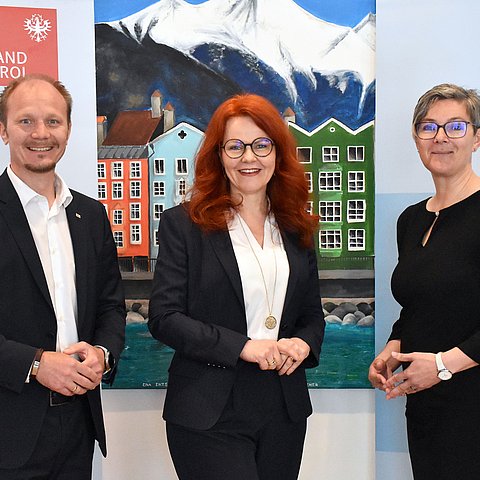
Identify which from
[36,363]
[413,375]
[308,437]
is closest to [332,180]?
[413,375]

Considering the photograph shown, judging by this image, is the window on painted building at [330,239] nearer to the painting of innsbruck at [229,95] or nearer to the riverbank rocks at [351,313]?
the painting of innsbruck at [229,95]

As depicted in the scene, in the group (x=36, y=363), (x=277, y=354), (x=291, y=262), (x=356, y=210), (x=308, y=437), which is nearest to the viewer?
(x=36, y=363)

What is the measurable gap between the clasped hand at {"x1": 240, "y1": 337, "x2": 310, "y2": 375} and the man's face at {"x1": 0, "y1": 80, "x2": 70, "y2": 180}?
0.92 metres

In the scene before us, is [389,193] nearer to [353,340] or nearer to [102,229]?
[353,340]

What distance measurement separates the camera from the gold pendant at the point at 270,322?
2188 millimetres

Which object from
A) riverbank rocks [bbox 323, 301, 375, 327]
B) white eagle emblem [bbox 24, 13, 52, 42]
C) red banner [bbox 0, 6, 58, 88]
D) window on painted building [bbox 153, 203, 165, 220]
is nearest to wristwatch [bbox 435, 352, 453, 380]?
riverbank rocks [bbox 323, 301, 375, 327]

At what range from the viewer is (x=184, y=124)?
300 centimetres

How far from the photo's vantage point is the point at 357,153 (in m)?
3.00

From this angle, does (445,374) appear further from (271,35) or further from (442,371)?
(271,35)

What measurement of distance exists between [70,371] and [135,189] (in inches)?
48.8

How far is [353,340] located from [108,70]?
1.75m

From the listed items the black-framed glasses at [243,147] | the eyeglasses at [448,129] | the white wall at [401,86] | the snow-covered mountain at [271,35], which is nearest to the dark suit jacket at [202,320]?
the black-framed glasses at [243,147]

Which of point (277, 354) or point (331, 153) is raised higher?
point (331, 153)

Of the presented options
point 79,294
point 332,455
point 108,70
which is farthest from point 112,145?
point 332,455
